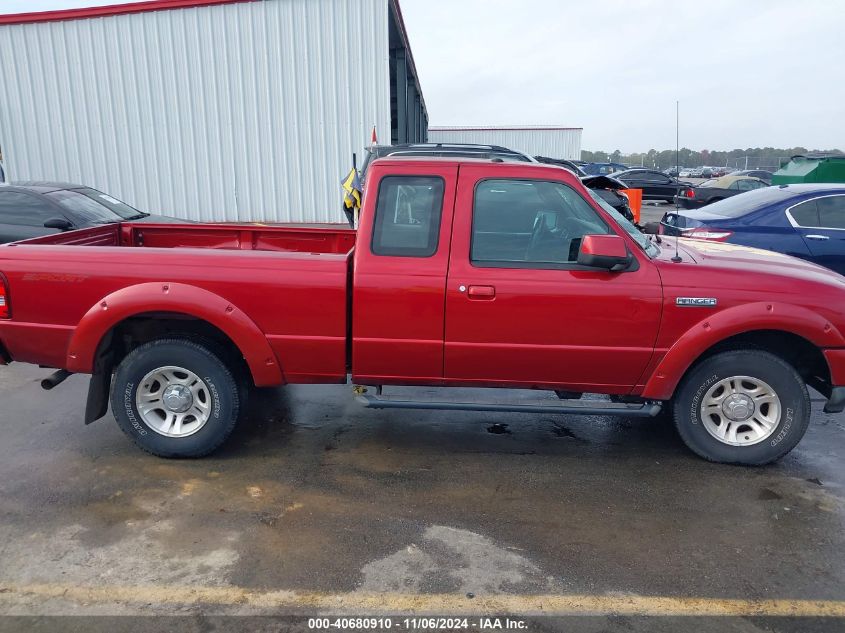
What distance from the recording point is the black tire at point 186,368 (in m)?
3.98

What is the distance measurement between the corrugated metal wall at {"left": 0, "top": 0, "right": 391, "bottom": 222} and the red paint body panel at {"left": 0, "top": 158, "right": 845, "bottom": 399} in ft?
35.9

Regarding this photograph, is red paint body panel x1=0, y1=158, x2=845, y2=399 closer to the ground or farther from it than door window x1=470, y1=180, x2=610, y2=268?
closer to the ground

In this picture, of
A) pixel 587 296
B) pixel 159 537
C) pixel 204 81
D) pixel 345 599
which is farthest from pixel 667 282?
pixel 204 81

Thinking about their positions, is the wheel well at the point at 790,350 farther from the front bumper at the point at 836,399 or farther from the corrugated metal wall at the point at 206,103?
the corrugated metal wall at the point at 206,103

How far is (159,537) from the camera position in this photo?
329 centimetres

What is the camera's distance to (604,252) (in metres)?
3.58

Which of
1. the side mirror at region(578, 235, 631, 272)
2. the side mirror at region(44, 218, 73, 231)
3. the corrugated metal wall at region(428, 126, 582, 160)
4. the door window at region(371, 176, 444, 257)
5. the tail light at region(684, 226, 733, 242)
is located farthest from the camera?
the corrugated metal wall at region(428, 126, 582, 160)

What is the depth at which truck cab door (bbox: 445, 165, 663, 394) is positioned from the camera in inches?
149

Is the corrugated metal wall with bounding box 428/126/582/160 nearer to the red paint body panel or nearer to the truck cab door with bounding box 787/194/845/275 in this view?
the truck cab door with bounding box 787/194/845/275

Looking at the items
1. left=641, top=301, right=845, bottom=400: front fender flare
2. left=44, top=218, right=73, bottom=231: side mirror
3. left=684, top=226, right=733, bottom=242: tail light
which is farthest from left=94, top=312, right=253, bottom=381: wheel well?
left=684, top=226, right=733, bottom=242: tail light

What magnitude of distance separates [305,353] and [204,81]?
40.7ft

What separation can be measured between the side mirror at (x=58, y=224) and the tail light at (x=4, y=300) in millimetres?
4302

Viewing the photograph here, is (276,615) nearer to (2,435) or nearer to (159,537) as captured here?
(159,537)

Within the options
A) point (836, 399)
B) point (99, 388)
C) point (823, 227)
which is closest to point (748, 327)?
point (836, 399)
